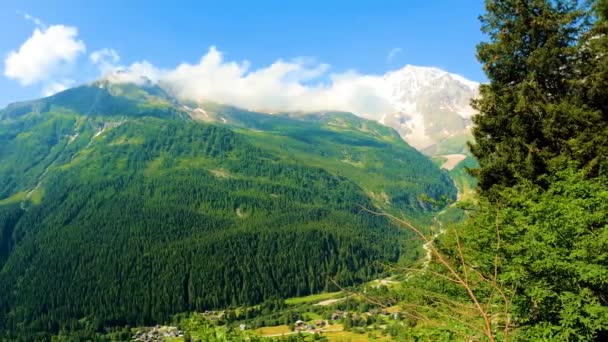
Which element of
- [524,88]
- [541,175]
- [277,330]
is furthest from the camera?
[277,330]

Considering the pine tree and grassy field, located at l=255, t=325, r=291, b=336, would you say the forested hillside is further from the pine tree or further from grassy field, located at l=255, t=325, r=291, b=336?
grassy field, located at l=255, t=325, r=291, b=336

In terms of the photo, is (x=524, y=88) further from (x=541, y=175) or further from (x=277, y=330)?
(x=277, y=330)

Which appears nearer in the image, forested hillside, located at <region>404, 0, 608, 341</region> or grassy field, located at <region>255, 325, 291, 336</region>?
forested hillside, located at <region>404, 0, 608, 341</region>

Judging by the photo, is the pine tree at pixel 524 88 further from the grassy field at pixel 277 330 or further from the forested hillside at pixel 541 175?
the grassy field at pixel 277 330

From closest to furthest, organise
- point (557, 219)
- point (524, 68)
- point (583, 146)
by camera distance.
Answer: point (557, 219) → point (583, 146) → point (524, 68)

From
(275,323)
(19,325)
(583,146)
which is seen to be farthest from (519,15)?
(19,325)

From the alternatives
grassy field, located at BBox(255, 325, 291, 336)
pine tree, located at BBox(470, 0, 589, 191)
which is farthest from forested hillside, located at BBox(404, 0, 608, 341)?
grassy field, located at BBox(255, 325, 291, 336)

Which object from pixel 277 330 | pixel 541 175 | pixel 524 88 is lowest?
pixel 277 330

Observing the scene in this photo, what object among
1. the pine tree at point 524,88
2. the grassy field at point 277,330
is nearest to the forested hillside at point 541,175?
the pine tree at point 524,88

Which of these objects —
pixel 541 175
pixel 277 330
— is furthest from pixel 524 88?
pixel 277 330

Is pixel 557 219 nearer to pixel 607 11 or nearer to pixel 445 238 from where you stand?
pixel 445 238

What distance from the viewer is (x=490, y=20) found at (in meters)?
39.0

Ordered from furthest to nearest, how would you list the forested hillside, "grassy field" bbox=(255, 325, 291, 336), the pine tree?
"grassy field" bbox=(255, 325, 291, 336) < the pine tree < the forested hillside

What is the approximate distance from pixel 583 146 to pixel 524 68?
10310 mm
